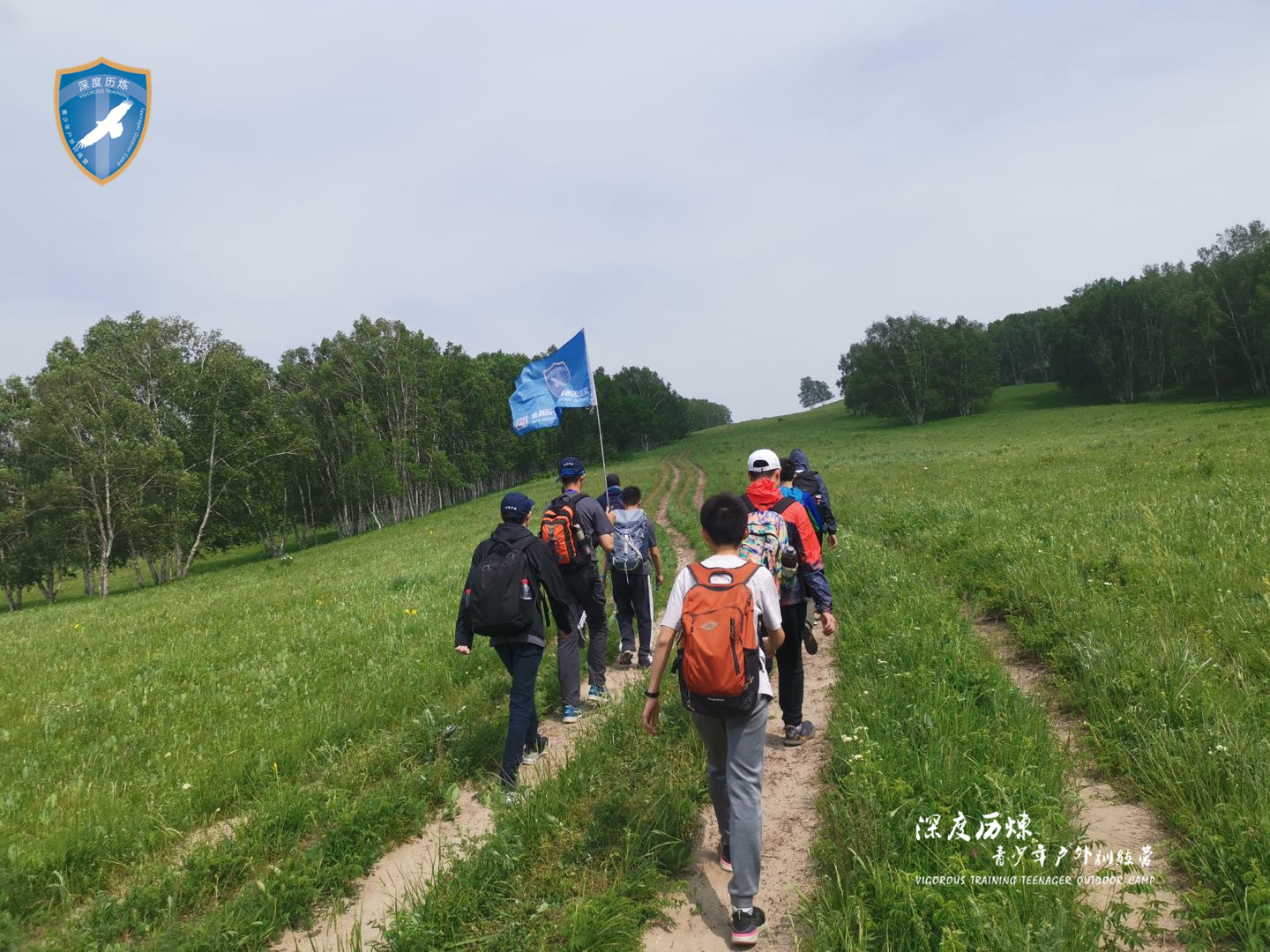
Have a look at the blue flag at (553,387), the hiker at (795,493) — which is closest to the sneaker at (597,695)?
the hiker at (795,493)

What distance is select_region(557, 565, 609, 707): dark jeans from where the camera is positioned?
282 inches

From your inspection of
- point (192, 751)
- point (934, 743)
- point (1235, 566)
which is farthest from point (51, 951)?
point (1235, 566)

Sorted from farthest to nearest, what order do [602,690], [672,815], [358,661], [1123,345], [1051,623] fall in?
[1123,345] → [358,661] → [602,690] → [1051,623] → [672,815]

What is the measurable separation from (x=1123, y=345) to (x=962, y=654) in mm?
88673

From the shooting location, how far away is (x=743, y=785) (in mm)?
3637

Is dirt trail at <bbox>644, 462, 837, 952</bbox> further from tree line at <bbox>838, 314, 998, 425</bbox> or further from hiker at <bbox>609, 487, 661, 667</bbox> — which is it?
tree line at <bbox>838, 314, 998, 425</bbox>

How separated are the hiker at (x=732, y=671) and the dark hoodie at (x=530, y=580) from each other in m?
2.09

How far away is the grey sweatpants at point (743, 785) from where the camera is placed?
11.7 feet

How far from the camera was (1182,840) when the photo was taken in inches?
147

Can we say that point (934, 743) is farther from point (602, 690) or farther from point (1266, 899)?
point (602, 690)

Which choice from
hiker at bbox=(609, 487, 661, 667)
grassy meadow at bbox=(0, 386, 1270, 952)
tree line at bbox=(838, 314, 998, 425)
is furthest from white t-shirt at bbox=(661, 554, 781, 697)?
tree line at bbox=(838, 314, 998, 425)

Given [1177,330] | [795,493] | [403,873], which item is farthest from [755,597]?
[1177,330]

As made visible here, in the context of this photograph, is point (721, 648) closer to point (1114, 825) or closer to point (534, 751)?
point (1114, 825)

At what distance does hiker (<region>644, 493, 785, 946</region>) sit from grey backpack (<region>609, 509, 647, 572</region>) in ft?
15.0
